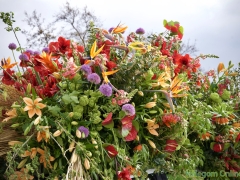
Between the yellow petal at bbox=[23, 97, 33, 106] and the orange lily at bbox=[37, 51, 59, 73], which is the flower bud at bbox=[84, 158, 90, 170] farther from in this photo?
the orange lily at bbox=[37, 51, 59, 73]

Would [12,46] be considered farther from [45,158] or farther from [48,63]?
[45,158]

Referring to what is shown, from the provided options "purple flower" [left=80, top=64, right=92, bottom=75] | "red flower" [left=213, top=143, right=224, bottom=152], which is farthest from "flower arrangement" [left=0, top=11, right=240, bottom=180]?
"red flower" [left=213, top=143, right=224, bottom=152]

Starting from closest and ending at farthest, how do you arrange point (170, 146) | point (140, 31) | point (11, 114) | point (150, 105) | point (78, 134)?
1. point (78, 134)
2. point (11, 114)
3. point (150, 105)
4. point (170, 146)
5. point (140, 31)

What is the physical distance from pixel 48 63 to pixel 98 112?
1.09ft

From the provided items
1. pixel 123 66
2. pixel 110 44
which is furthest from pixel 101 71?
pixel 110 44

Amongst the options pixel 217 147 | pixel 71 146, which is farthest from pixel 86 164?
pixel 217 147

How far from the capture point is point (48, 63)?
5.24 feet

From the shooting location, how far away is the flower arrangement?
56.1 inches

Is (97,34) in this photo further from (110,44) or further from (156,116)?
(156,116)

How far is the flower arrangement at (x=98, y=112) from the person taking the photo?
142cm

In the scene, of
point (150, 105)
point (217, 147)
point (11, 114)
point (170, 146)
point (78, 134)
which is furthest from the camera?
point (217, 147)

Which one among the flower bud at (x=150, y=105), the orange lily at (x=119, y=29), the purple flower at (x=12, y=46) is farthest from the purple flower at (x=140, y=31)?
the purple flower at (x=12, y=46)

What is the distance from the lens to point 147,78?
5.58 ft

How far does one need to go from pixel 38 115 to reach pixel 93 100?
8.9 inches
